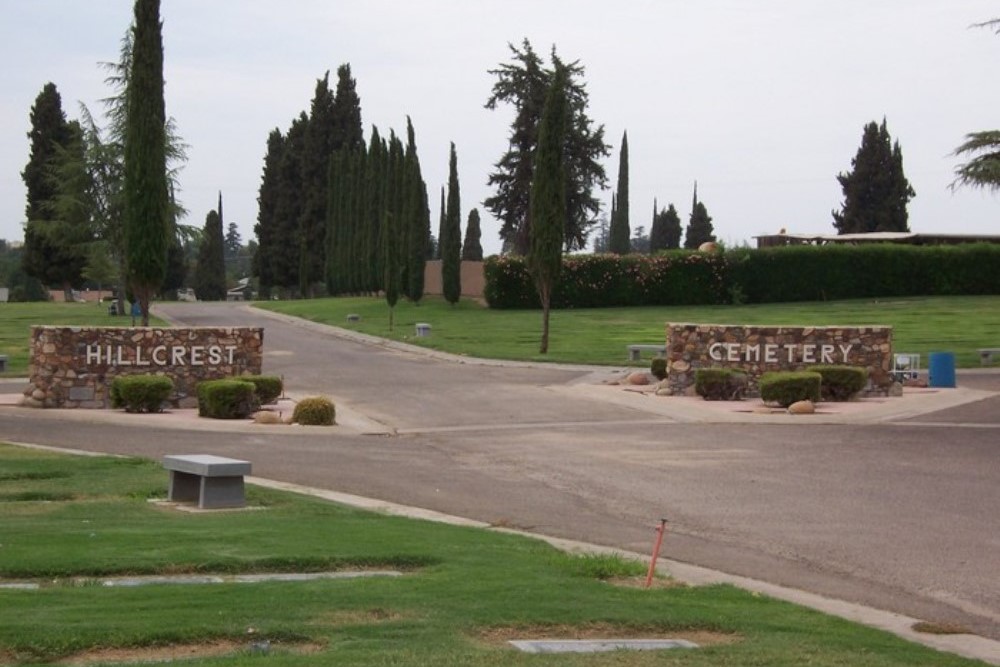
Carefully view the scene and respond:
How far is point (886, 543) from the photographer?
44.3 feet

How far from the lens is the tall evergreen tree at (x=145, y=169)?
114 feet

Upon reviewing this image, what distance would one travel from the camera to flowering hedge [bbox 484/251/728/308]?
60.9 meters

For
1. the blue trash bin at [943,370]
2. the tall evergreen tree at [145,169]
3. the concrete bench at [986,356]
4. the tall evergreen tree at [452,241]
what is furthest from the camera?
the tall evergreen tree at [452,241]

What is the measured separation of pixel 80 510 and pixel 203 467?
1.23 metres

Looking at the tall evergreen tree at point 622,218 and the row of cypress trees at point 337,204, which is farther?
the tall evergreen tree at point 622,218

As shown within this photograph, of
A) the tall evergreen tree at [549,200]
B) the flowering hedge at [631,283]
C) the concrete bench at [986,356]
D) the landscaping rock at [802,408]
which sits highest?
the tall evergreen tree at [549,200]

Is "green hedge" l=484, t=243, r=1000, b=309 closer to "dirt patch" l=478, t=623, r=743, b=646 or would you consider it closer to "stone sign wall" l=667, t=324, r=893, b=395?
"stone sign wall" l=667, t=324, r=893, b=395

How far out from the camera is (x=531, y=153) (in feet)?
252

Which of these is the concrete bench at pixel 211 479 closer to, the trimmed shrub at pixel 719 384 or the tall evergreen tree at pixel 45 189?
the trimmed shrub at pixel 719 384

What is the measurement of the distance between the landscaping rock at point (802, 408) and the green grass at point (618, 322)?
11.3 meters

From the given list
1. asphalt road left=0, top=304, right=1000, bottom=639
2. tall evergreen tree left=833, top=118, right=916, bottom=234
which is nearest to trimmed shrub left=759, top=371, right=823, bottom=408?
asphalt road left=0, top=304, right=1000, bottom=639

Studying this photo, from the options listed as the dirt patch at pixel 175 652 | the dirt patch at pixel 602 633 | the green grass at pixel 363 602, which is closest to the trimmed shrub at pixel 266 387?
the green grass at pixel 363 602

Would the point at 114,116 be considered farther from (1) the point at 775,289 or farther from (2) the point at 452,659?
(2) the point at 452,659

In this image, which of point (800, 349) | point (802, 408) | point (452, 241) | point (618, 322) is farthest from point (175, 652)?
point (452, 241)
